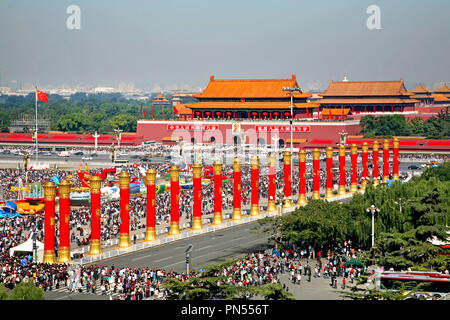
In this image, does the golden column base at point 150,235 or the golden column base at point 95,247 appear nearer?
the golden column base at point 95,247

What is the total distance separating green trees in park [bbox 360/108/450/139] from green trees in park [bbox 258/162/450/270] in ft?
255

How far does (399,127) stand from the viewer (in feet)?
449

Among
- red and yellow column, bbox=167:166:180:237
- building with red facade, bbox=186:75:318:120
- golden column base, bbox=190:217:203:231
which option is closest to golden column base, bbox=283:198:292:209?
golden column base, bbox=190:217:203:231

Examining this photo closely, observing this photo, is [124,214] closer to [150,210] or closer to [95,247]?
[150,210]

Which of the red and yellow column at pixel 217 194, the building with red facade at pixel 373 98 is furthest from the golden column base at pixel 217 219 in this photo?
the building with red facade at pixel 373 98

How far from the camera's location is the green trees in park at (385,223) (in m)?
36.1

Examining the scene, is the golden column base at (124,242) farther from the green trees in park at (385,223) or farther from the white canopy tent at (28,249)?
the green trees in park at (385,223)

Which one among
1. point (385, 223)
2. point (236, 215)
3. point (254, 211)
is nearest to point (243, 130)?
point (254, 211)

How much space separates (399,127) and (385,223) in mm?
91086

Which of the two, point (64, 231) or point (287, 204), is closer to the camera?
point (64, 231)

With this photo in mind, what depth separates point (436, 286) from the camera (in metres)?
31.7

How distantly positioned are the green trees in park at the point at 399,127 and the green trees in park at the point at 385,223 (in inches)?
3058

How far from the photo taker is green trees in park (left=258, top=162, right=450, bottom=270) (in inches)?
1422

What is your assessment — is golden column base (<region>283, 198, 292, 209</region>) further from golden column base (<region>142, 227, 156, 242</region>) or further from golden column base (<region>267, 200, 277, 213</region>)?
golden column base (<region>142, 227, 156, 242</region>)
